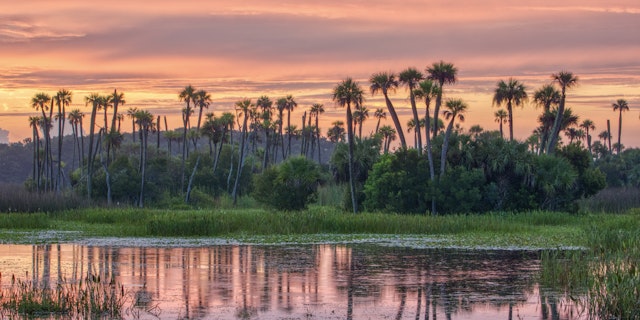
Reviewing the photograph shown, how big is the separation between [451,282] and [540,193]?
41382 millimetres

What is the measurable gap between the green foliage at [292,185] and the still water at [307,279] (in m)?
33.3

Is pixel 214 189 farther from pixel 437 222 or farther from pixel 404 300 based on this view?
pixel 404 300

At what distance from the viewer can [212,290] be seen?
2761cm

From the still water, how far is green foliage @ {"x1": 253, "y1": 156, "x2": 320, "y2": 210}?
3331 cm

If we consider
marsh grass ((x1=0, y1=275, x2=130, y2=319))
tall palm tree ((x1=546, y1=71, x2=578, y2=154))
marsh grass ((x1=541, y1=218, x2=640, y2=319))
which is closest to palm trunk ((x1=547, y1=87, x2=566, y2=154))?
tall palm tree ((x1=546, y1=71, x2=578, y2=154))

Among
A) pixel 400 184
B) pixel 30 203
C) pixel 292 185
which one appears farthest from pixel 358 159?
pixel 30 203

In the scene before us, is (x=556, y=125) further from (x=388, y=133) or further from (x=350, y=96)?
(x=388, y=133)

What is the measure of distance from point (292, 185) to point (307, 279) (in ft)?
155

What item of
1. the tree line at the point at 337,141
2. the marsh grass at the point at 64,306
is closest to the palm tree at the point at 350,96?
the tree line at the point at 337,141

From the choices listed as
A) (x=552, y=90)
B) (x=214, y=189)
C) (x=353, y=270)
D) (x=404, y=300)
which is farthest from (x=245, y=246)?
(x=214, y=189)

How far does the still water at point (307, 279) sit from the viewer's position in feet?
78.3

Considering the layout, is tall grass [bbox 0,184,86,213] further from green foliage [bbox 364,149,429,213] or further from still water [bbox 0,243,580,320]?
green foliage [bbox 364,149,429,213]

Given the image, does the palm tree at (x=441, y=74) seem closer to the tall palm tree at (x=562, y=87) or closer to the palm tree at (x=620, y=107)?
the tall palm tree at (x=562, y=87)

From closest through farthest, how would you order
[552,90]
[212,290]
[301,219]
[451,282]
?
[212,290], [451,282], [301,219], [552,90]
